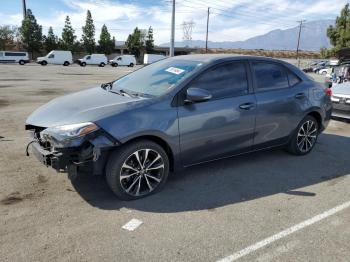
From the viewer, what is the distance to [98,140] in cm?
365

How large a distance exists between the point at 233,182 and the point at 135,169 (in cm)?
141

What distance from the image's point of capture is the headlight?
3623mm

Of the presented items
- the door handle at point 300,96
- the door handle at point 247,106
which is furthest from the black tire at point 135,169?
the door handle at point 300,96

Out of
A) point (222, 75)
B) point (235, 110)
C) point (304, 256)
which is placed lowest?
point (304, 256)

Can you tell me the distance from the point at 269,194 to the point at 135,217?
1.74 meters

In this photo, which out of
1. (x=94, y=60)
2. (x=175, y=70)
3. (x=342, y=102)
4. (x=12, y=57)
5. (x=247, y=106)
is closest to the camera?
(x=175, y=70)

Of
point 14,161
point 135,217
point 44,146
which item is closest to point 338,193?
point 135,217

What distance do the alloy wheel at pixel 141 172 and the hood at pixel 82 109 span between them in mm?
562

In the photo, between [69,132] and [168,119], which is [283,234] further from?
[69,132]

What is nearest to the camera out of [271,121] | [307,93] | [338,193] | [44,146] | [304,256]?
[304,256]

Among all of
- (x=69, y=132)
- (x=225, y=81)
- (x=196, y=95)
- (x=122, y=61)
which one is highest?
(x=225, y=81)

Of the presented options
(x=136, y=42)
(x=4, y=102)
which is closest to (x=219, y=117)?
(x=4, y=102)

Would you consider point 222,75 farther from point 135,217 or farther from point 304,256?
point 304,256

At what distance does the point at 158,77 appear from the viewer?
15.3 ft
